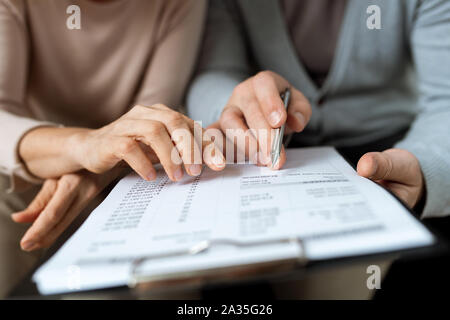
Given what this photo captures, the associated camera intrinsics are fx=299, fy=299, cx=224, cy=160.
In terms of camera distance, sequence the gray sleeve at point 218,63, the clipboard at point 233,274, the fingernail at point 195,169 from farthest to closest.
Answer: the gray sleeve at point 218,63 → the fingernail at point 195,169 → the clipboard at point 233,274

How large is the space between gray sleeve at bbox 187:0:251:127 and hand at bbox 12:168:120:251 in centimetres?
19

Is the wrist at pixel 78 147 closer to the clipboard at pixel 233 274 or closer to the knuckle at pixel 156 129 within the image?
the knuckle at pixel 156 129

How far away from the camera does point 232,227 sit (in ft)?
0.71

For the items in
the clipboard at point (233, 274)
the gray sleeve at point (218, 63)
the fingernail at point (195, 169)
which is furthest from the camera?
the gray sleeve at point (218, 63)

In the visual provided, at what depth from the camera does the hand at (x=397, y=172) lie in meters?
0.28

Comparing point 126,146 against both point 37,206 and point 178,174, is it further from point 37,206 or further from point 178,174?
point 37,206

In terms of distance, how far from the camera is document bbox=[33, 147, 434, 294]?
187mm

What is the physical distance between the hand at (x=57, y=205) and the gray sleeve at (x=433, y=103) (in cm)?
35

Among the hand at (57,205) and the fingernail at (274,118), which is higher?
the fingernail at (274,118)

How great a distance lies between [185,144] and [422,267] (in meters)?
0.23

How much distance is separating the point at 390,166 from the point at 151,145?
0.24m

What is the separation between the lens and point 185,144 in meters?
0.30

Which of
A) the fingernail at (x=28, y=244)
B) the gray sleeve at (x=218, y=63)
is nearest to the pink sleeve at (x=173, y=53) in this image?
the gray sleeve at (x=218, y=63)
